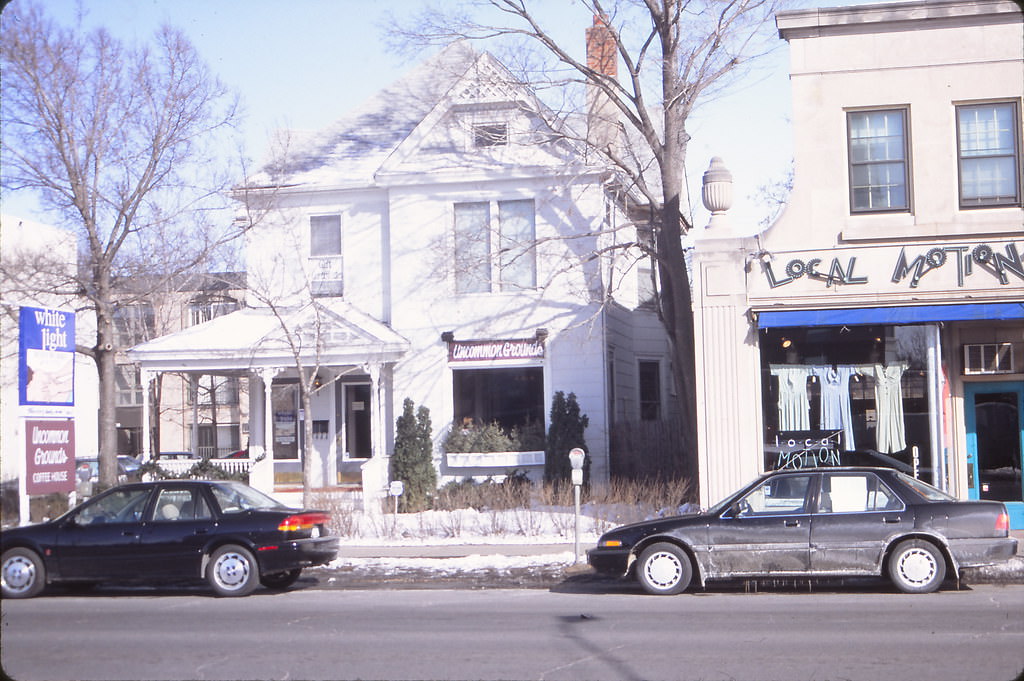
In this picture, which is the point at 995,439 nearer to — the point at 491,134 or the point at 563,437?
the point at 563,437

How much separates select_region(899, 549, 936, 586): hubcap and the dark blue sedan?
22.8 feet

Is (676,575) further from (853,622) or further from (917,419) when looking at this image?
(917,419)

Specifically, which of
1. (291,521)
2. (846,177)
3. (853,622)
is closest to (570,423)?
(846,177)

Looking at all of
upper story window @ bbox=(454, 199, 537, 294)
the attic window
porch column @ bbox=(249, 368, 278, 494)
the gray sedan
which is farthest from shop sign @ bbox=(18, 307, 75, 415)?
the attic window

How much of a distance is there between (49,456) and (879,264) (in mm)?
12566

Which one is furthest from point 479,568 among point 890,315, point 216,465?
point 216,465

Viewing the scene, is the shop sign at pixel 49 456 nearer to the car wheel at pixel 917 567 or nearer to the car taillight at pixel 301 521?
the car taillight at pixel 301 521

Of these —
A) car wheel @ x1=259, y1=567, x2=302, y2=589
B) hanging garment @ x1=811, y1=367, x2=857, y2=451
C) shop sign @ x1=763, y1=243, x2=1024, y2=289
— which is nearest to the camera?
car wheel @ x1=259, y1=567, x2=302, y2=589

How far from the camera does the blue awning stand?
16109 mm

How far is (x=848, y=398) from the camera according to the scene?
17000 millimetres

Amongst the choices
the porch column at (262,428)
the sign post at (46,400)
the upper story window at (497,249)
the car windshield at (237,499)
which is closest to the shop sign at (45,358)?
the sign post at (46,400)

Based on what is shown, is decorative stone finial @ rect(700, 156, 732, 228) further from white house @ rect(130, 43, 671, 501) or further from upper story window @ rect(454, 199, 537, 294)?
upper story window @ rect(454, 199, 537, 294)

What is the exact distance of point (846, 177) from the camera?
55.3 feet

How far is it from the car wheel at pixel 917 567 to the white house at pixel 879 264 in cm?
518
